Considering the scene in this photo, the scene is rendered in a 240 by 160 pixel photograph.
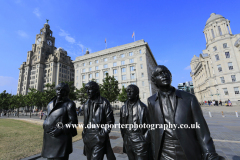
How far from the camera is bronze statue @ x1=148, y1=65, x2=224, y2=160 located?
146 centimetres

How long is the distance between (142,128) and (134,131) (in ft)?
0.73

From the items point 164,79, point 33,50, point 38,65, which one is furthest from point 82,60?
point 164,79

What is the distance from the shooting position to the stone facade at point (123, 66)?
127ft

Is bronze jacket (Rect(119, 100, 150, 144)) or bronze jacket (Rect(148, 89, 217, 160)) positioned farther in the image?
bronze jacket (Rect(119, 100, 150, 144))

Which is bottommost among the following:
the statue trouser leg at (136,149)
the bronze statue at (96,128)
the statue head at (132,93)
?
the statue trouser leg at (136,149)

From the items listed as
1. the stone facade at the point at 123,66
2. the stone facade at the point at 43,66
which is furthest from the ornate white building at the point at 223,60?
the stone facade at the point at 43,66

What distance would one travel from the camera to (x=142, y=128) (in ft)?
9.76

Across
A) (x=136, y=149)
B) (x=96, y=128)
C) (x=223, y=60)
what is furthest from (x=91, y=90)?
(x=223, y=60)

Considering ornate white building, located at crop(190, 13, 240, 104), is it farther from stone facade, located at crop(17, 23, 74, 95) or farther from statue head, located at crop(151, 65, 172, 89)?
stone facade, located at crop(17, 23, 74, 95)

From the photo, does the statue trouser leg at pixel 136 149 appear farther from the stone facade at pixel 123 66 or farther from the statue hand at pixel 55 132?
the stone facade at pixel 123 66

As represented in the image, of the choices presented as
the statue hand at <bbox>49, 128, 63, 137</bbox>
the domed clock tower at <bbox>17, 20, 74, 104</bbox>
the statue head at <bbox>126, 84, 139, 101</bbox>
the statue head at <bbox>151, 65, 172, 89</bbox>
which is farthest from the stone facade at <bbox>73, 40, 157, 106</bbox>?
the statue head at <bbox>151, 65, 172, 89</bbox>
